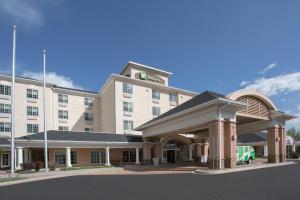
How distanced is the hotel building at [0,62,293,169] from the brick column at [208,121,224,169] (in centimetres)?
8

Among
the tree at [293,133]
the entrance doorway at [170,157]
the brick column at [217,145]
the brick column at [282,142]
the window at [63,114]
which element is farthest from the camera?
the tree at [293,133]

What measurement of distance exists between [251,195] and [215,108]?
38.7 feet

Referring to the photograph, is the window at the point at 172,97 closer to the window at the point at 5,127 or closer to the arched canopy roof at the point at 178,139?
the arched canopy roof at the point at 178,139

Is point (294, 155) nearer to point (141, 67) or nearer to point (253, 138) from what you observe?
point (253, 138)

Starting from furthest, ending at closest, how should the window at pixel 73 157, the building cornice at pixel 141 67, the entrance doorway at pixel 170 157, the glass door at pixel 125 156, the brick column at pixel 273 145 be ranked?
the building cornice at pixel 141 67 → the entrance doorway at pixel 170 157 → the glass door at pixel 125 156 → the window at pixel 73 157 → the brick column at pixel 273 145

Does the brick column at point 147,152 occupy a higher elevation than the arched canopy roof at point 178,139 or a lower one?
lower

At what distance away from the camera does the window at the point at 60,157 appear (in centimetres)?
3284

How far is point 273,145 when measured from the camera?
92.5 feet

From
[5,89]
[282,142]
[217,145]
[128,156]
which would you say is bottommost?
[128,156]

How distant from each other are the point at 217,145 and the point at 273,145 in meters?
10.2

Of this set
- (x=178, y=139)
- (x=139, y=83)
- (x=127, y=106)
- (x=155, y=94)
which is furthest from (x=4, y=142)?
(x=155, y=94)

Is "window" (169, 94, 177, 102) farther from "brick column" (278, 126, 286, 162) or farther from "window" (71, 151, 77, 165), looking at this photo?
"brick column" (278, 126, 286, 162)

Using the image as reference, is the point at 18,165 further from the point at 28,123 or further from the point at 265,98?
the point at 265,98

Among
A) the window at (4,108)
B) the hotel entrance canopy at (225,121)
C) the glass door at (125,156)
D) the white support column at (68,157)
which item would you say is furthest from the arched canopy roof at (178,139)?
the window at (4,108)
